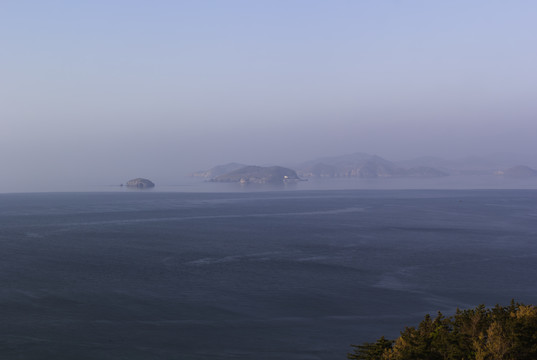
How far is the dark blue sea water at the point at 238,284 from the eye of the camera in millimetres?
40688

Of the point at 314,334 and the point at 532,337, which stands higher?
the point at 532,337

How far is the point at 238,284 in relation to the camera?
57250mm

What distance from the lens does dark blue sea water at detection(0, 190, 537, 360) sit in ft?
133

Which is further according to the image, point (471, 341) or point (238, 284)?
point (238, 284)

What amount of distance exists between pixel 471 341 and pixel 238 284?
1338 inches

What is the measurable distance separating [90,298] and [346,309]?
83.2 feet

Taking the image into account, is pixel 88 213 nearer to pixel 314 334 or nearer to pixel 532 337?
pixel 314 334

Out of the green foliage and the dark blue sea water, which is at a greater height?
the green foliage

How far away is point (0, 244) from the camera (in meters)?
86.0

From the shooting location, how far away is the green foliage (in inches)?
959

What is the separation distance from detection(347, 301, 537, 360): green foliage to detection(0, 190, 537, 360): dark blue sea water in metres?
10.8

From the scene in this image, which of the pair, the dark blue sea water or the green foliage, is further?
the dark blue sea water

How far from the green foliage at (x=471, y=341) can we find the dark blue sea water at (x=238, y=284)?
10.8m

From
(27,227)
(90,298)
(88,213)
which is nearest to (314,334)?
(90,298)
